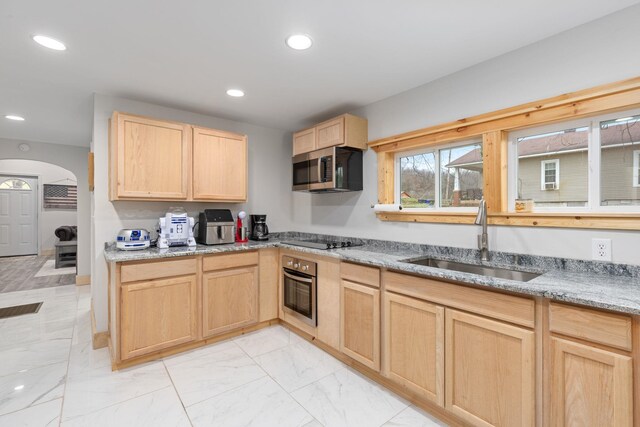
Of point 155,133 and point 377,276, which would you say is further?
point 155,133

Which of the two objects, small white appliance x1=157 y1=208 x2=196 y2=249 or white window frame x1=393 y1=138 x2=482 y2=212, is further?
small white appliance x1=157 y1=208 x2=196 y2=249

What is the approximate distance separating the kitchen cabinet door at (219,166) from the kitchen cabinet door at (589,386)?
2.90 meters

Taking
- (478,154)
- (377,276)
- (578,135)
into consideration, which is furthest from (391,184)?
(578,135)

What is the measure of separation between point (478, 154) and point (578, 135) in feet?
2.02

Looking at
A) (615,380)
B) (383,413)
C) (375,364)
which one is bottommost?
(383,413)

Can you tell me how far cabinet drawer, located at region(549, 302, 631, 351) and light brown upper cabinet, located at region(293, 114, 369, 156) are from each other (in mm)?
2081

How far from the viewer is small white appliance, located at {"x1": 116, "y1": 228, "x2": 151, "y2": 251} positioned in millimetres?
2639

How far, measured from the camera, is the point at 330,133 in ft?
9.97

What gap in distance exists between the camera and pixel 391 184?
2.94m

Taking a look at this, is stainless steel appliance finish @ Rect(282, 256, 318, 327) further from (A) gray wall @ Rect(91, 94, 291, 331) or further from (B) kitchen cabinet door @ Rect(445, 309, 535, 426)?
(B) kitchen cabinet door @ Rect(445, 309, 535, 426)

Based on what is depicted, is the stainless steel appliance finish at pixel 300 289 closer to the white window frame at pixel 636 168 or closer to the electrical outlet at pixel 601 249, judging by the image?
the electrical outlet at pixel 601 249

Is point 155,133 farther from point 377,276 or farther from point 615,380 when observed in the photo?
point 615,380

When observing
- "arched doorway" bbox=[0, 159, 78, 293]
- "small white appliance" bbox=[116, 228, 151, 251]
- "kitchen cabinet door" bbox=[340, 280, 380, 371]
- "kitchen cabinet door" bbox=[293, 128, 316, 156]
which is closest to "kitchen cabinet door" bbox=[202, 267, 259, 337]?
"small white appliance" bbox=[116, 228, 151, 251]

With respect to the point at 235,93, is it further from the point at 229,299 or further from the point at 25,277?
the point at 25,277
